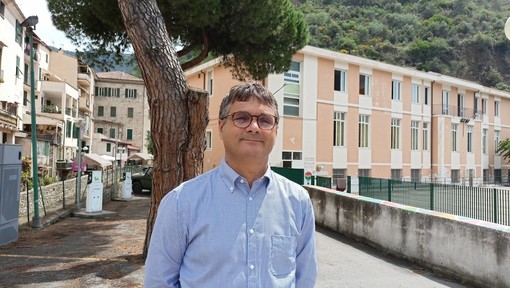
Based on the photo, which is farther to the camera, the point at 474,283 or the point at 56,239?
the point at 56,239

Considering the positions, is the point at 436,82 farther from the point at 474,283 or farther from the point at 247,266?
the point at 247,266

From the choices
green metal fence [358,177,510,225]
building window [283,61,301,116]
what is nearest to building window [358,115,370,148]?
building window [283,61,301,116]

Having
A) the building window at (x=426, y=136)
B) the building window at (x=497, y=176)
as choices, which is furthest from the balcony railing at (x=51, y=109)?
the building window at (x=497, y=176)

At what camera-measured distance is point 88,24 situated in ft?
48.6

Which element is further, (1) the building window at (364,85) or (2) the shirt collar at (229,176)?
(1) the building window at (364,85)

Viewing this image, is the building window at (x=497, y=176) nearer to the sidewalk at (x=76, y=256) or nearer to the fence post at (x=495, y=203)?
the fence post at (x=495, y=203)

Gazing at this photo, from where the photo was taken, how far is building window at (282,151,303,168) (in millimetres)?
25516

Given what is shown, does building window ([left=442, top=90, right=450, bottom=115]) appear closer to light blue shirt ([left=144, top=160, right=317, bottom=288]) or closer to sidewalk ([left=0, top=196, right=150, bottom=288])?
sidewalk ([left=0, top=196, right=150, bottom=288])

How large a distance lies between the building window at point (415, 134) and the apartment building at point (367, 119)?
0.08 m

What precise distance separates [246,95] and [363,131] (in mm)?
29035

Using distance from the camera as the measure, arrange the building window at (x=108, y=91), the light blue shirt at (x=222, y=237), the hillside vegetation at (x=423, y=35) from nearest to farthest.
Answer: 1. the light blue shirt at (x=222, y=237)
2. the building window at (x=108, y=91)
3. the hillside vegetation at (x=423, y=35)

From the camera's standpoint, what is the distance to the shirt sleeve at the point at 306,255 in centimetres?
213

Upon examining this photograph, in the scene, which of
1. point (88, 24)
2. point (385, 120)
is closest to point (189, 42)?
point (88, 24)

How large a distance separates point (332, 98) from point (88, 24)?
55.7 ft
